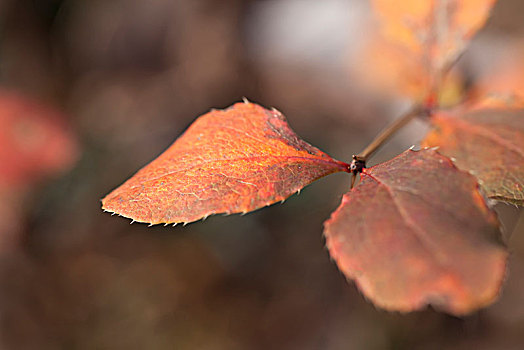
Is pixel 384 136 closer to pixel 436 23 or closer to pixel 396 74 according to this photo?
pixel 436 23

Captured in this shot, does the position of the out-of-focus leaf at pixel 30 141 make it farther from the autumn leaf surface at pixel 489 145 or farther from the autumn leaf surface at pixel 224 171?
the autumn leaf surface at pixel 489 145

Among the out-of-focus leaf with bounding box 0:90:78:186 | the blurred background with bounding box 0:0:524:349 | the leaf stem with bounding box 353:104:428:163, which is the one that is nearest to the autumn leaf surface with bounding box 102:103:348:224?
the leaf stem with bounding box 353:104:428:163

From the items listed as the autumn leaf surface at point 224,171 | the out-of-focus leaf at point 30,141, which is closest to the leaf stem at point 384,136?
the autumn leaf surface at point 224,171

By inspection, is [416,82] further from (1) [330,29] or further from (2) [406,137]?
(1) [330,29]

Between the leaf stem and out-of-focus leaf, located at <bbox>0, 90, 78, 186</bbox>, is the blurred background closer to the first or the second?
out-of-focus leaf, located at <bbox>0, 90, 78, 186</bbox>

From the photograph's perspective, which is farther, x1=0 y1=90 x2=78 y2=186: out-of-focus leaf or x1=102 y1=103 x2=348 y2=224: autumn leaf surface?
x1=0 y1=90 x2=78 y2=186: out-of-focus leaf

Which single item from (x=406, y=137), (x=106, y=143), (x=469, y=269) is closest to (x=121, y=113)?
(x=106, y=143)

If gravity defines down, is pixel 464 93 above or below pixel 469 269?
below
